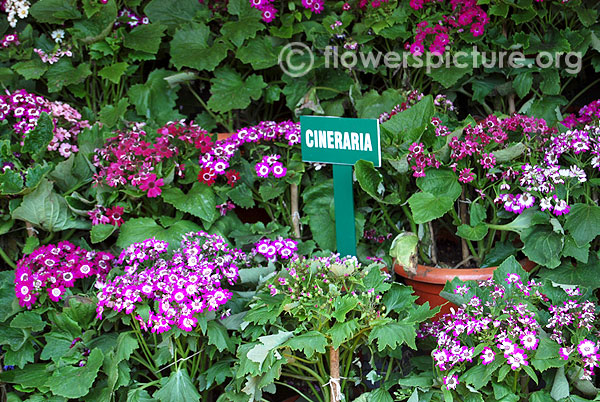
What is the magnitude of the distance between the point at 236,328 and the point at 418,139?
3.15 feet

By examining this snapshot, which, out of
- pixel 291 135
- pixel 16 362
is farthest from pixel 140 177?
pixel 16 362

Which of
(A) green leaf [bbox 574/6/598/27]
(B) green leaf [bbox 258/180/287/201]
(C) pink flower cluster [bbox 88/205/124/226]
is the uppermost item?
(A) green leaf [bbox 574/6/598/27]

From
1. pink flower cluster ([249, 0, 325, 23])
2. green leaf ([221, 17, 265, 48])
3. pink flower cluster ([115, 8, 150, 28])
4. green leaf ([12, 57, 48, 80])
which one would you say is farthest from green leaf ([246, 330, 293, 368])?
pink flower cluster ([115, 8, 150, 28])

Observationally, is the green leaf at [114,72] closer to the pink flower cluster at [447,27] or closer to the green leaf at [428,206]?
the pink flower cluster at [447,27]

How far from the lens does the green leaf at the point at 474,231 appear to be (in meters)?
2.49

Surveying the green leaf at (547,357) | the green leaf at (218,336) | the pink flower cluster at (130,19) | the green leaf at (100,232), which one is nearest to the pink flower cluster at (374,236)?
the green leaf at (218,336)

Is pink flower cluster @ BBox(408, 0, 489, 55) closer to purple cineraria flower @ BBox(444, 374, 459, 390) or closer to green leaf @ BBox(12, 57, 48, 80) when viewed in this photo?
purple cineraria flower @ BBox(444, 374, 459, 390)

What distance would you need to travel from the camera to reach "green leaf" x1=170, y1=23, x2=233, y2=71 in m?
3.12

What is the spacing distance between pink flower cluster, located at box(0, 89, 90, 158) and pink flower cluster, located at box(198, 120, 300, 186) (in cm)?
63

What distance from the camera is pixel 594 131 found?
246 centimetres

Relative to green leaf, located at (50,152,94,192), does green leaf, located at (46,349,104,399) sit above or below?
below

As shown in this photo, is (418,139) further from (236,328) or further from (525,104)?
(236,328)

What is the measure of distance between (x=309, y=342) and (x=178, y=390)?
1.56 ft

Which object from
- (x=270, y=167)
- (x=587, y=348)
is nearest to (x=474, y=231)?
(x=587, y=348)
